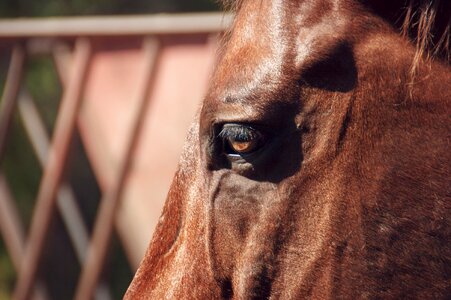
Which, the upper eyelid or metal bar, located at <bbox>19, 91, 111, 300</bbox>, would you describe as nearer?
the upper eyelid

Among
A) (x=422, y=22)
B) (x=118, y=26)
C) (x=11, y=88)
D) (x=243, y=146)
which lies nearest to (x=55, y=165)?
(x=11, y=88)

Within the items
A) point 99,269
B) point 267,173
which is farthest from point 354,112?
point 99,269

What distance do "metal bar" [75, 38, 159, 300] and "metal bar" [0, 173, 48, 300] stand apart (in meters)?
0.38

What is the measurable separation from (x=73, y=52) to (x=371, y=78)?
2.83 m

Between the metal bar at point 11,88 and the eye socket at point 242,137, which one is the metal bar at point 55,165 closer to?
the metal bar at point 11,88

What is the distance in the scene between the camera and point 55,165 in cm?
449

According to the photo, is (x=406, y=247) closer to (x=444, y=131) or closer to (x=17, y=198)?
(x=444, y=131)

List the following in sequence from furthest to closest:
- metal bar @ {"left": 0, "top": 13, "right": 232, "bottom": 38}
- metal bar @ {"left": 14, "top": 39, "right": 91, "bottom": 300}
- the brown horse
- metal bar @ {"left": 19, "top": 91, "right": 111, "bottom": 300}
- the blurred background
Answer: metal bar @ {"left": 19, "top": 91, "right": 111, "bottom": 300} → metal bar @ {"left": 14, "top": 39, "right": 91, "bottom": 300} → the blurred background → metal bar @ {"left": 0, "top": 13, "right": 232, "bottom": 38} → the brown horse

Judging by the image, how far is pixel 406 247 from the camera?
180 centimetres

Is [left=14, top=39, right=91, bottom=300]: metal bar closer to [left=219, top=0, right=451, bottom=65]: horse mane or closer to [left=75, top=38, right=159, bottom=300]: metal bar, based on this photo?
[left=75, top=38, right=159, bottom=300]: metal bar

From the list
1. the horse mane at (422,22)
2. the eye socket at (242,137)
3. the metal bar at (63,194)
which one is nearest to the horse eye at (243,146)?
the eye socket at (242,137)

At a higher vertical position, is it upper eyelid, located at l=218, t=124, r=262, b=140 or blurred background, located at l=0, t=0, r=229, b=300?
upper eyelid, located at l=218, t=124, r=262, b=140

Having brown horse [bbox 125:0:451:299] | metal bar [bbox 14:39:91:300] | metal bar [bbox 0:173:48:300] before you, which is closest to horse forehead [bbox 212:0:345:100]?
brown horse [bbox 125:0:451:299]

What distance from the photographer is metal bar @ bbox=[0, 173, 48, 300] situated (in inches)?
185
